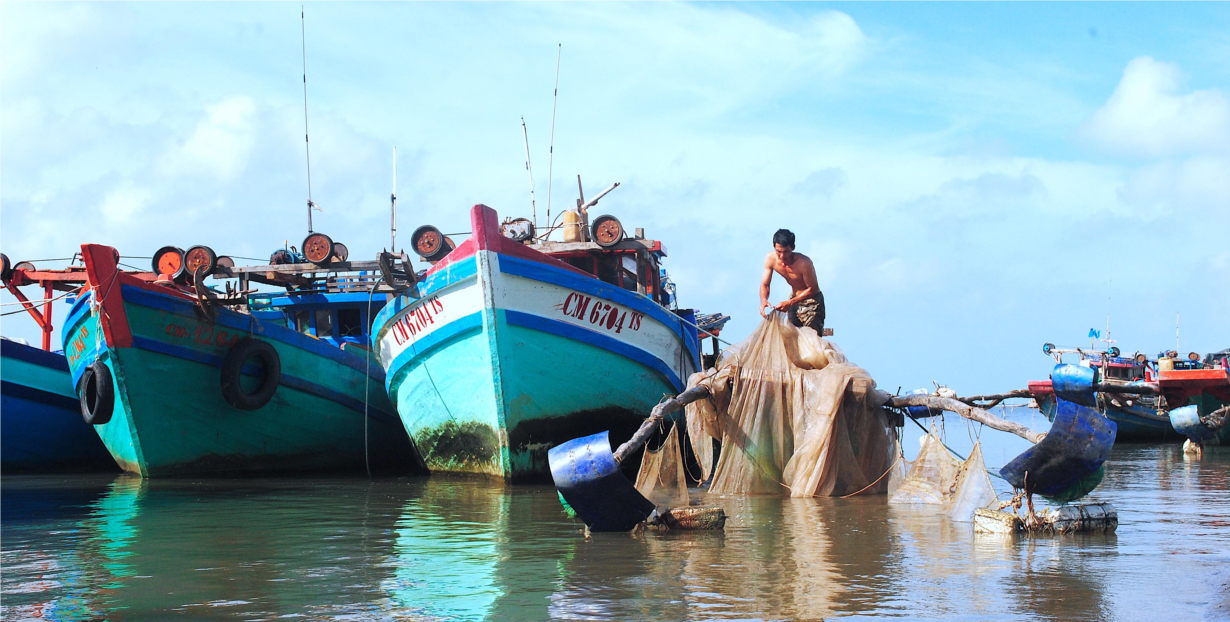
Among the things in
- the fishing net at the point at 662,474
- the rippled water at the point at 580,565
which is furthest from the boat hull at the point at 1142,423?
the fishing net at the point at 662,474

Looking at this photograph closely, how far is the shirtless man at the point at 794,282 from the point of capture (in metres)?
10.3

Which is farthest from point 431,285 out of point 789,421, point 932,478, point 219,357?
point 932,478

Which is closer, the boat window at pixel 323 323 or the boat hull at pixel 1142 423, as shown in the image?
the boat window at pixel 323 323

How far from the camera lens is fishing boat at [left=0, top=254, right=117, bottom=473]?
15445 millimetres

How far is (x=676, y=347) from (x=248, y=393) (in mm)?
5654

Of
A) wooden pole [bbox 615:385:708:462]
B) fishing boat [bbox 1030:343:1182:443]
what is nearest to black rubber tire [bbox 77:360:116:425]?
wooden pole [bbox 615:385:708:462]

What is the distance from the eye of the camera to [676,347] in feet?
44.7

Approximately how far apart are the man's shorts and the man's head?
487 millimetres

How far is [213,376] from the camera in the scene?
1373cm

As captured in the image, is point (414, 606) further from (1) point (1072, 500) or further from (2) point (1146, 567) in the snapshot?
(1) point (1072, 500)

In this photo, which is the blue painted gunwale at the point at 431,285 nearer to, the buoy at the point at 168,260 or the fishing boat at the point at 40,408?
the buoy at the point at 168,260

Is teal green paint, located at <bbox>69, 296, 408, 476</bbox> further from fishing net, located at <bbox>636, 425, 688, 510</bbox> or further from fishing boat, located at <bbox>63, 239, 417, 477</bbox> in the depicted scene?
fishing net, located at <bbox>636, 425, 688, 510</bbox>

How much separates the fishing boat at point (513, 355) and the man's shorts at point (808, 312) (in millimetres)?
2473

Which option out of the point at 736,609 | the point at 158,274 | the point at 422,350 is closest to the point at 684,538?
the point at 736,609
